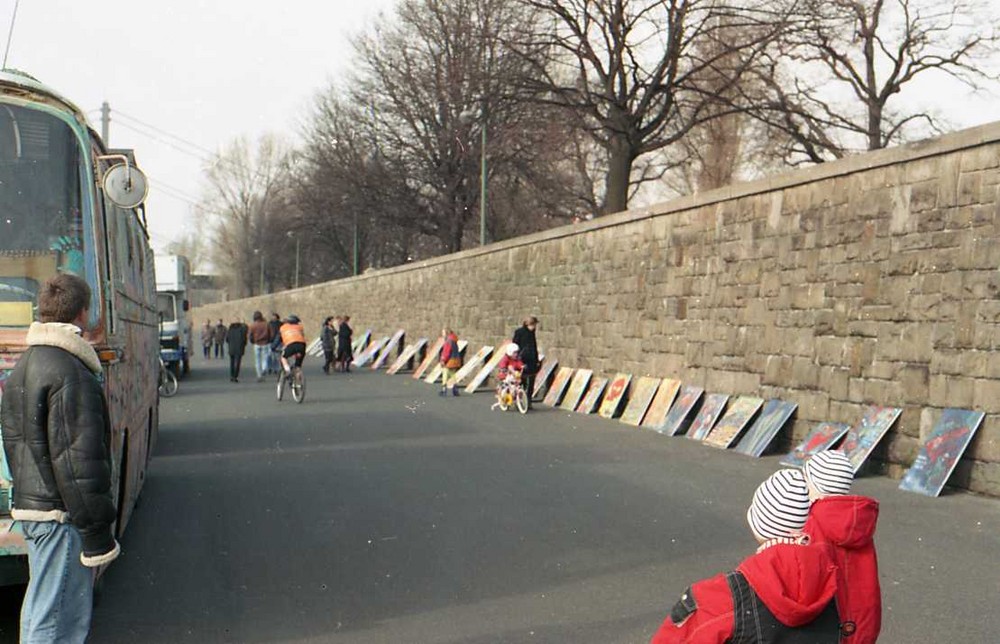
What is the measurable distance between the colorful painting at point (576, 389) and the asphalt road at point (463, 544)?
5.49 meters

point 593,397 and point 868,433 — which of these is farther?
point 593,397

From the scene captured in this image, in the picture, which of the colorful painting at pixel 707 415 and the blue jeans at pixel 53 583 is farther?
the colorful painting at pixel 707 415

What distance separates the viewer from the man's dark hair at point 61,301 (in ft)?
12.3

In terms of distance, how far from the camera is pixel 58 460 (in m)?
3.61

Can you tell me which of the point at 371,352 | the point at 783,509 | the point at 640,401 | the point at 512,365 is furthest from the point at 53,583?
the point at 371,352

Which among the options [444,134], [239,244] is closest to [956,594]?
[444,134]

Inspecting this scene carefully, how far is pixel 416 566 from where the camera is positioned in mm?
6418

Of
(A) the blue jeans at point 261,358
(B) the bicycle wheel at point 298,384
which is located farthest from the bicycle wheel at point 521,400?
(A) the blue jeans at point 261,358

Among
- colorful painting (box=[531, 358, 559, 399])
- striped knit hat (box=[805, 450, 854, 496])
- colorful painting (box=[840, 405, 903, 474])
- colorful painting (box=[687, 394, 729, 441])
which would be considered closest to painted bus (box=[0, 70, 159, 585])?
striped knit hat (box=[805, 450, 854, 496])

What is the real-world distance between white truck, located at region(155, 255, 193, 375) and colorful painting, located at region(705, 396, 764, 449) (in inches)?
716

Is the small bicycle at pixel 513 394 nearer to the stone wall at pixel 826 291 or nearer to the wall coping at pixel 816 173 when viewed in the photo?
the stone wall at pixel 826 291

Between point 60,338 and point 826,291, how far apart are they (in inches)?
377

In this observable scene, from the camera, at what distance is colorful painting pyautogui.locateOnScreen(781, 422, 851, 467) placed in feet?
35.6

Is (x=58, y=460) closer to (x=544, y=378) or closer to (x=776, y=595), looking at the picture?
(x=776, y=595)
